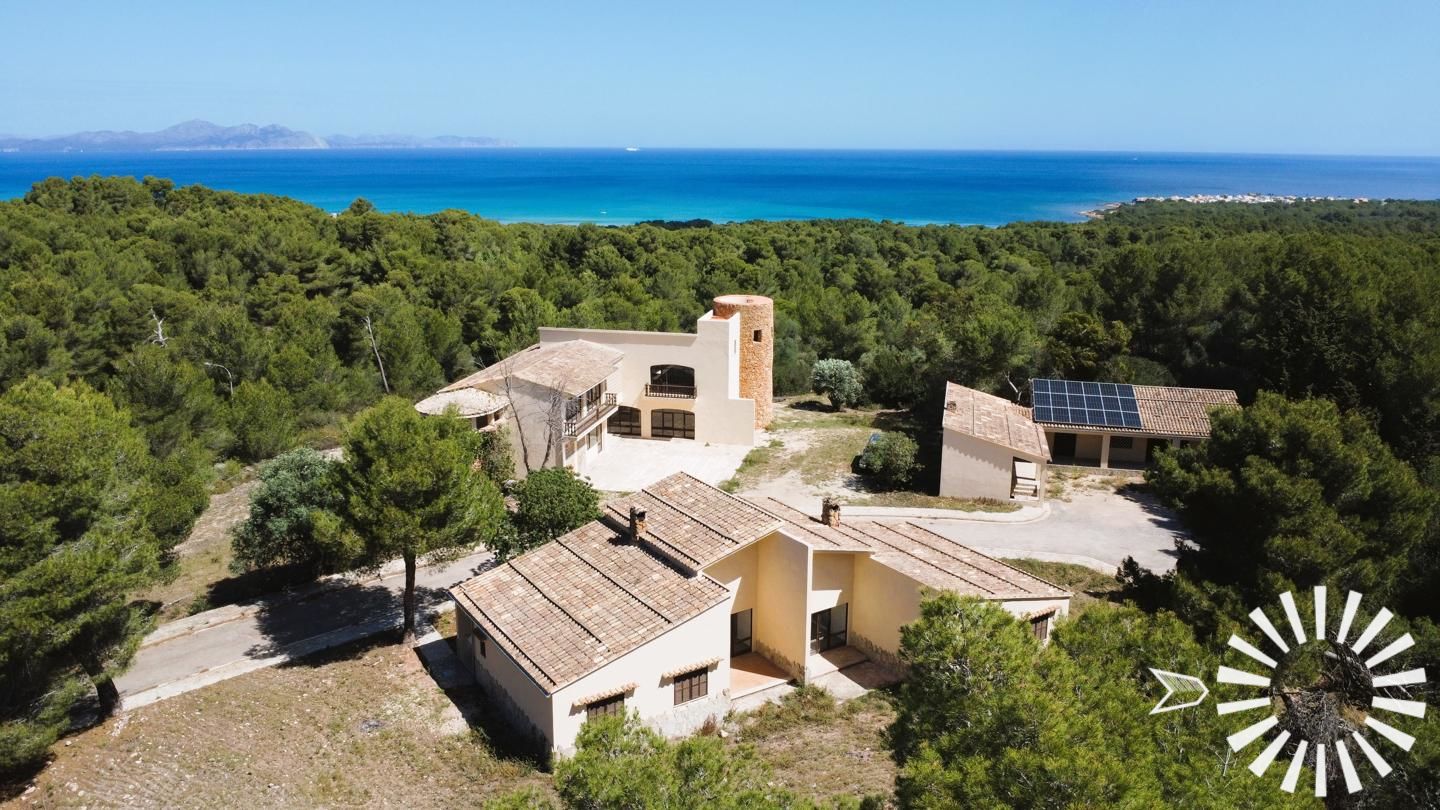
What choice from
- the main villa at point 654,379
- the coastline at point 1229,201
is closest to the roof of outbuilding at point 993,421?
the main villa at point 654,379

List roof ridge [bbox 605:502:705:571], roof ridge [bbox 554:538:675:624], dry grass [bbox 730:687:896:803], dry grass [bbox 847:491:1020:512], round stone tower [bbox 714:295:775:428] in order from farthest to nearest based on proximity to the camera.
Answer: round stone tower [bbox 714:295:775:428] < dry grass [bbox 847:491:1020:512] < roof ridge [bbox 605:502:705:571] < roof ridge [bbox 554:538:675:624] < dry grass [bbox 730:687:896:803]

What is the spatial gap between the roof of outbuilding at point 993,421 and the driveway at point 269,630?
1563 centimetres

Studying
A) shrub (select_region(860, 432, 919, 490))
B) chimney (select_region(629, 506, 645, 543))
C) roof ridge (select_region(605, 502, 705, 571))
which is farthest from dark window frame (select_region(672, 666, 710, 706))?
shrub (select_region(860, 432, 919, 490))

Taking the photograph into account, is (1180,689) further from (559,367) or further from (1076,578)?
(559,367)

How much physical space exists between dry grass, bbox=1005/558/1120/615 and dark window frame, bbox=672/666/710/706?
9462mm

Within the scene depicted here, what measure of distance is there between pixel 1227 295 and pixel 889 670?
29155 mm

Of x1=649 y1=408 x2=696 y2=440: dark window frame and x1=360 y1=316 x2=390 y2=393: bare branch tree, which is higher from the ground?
x1=360 y1=316 x2=390 y2=393: bare branch tree

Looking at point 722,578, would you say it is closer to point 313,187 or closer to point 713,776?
point 713,776

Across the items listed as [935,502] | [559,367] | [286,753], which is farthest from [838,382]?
[286,753]

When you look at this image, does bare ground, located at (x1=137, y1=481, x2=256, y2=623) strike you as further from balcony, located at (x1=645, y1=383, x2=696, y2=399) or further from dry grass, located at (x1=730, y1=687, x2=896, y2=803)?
balcony, located at (x1=645, y1=383, x2=696, y2=399)

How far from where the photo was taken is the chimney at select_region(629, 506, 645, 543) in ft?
60.8

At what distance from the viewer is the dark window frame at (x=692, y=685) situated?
52.9ft

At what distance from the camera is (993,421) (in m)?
29.3

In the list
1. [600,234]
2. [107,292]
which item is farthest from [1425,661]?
[600,234]
